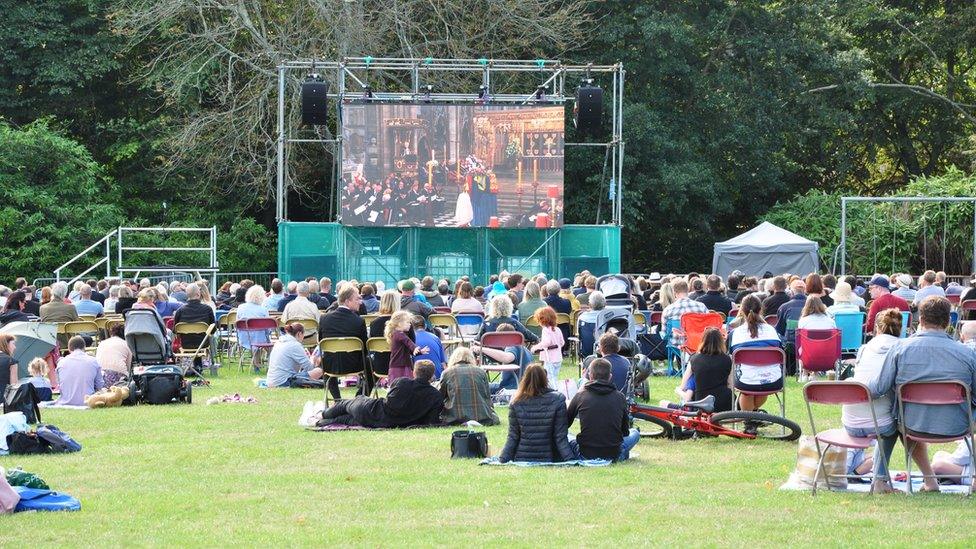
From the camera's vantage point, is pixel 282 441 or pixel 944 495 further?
pixel 282 441

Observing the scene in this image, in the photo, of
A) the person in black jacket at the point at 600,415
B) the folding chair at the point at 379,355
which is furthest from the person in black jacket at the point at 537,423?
the folding chair at the point at 379,355

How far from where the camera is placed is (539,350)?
13891 mm

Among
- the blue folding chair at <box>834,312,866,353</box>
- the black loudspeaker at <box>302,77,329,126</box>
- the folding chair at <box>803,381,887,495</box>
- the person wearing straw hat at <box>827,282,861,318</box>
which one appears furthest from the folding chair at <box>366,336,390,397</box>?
the black loudspeaker at <box>302,77,329,126</box>

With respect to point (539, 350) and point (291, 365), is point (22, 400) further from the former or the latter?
point (539, 350)

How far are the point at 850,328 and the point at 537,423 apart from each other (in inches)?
259

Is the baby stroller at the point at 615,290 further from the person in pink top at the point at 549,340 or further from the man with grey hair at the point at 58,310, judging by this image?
the man with grey hair at the point at 58,310

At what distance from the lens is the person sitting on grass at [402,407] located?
11586 millimetres

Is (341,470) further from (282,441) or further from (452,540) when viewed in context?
(452,540)

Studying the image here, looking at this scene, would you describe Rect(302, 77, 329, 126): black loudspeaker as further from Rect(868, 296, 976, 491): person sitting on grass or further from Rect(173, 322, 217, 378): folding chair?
Rect(868, 296, 976, 491): person sitting on grass

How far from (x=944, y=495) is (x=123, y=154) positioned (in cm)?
2983

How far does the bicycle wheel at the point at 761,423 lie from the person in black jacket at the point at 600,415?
3.70 feet

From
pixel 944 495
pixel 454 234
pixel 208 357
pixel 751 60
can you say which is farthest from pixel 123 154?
pixel 944 495

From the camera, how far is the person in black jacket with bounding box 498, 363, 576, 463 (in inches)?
366

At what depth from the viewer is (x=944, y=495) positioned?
25.9 ft
